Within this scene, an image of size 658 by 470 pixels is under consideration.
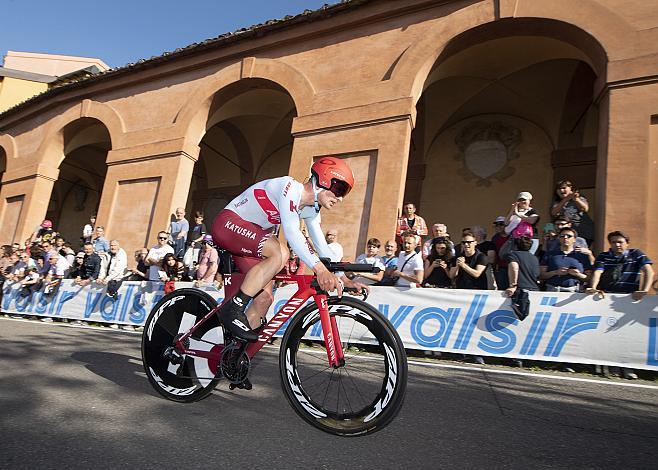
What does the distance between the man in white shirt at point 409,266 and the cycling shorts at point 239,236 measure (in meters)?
4.32

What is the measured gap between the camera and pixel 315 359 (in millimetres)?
2645

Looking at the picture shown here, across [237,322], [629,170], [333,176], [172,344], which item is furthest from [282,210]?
[629,170]

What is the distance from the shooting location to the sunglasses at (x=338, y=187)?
2652mm

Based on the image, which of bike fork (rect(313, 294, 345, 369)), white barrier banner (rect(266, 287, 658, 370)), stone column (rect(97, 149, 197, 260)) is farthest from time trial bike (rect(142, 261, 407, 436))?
stone column (rect(97, 149, 197, 260))

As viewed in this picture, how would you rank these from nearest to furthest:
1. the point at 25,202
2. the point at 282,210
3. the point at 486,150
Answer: the point at 282,210 < the point at 486,150 < the point at 25,202

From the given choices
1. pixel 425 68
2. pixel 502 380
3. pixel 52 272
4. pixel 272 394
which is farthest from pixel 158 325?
pixel 52 272

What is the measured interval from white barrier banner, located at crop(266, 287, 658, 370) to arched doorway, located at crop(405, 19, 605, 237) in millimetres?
6375

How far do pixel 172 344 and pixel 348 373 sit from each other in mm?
1403

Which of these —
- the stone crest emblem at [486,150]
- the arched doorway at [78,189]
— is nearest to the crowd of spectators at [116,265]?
the stone crest emblem at [486,150]

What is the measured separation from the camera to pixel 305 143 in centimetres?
1006

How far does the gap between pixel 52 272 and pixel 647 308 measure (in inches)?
464

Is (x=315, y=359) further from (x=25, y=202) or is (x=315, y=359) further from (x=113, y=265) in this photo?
(x=25, y=202)

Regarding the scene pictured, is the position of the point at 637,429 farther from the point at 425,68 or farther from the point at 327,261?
the point at 425,68

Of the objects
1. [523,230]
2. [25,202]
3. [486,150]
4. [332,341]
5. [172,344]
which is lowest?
[172,344]
